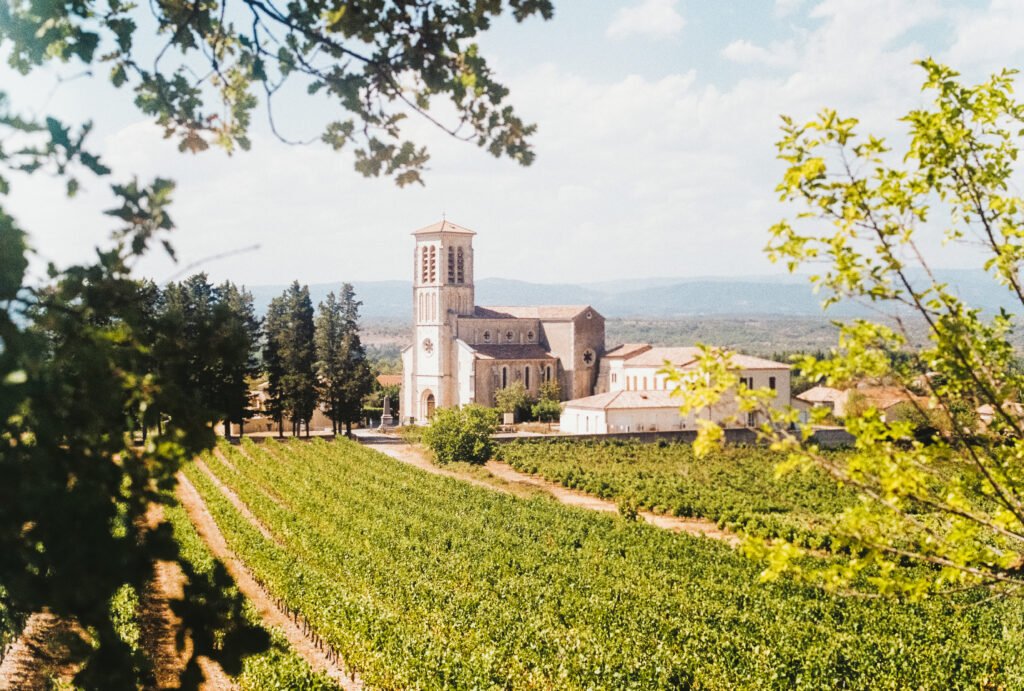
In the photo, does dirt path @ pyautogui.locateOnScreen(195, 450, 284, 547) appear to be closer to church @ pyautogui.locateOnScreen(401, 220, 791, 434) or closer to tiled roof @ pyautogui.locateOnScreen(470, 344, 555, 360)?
church @ pyautogui.locateOnScreen(401, 220, 791, 434)

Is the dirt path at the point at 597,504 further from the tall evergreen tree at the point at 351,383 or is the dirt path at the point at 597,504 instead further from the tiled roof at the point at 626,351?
the tiled roof at the point at 626,351

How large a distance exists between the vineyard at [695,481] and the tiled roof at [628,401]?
3.82 m

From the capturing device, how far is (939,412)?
7.49 meters

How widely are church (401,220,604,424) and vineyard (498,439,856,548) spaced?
13255 mm

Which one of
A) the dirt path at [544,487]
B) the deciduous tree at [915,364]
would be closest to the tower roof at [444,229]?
the dirt path at [544,487]

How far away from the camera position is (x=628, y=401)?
181ft

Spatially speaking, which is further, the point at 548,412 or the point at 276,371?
the point at 548,412


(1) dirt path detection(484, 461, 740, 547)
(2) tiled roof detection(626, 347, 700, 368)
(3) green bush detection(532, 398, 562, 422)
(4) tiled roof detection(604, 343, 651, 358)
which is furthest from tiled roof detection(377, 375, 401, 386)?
(1) dirt path detection(484, 461, 740, 547)

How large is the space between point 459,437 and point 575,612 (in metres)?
29.2

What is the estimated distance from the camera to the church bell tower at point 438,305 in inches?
2500

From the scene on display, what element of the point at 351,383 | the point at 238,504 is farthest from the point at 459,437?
the point at 238,504

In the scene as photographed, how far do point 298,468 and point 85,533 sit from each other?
39254mm

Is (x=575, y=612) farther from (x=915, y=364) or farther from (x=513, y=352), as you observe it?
(x=513, y=352)

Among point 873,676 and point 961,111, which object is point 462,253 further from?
point 961,111
